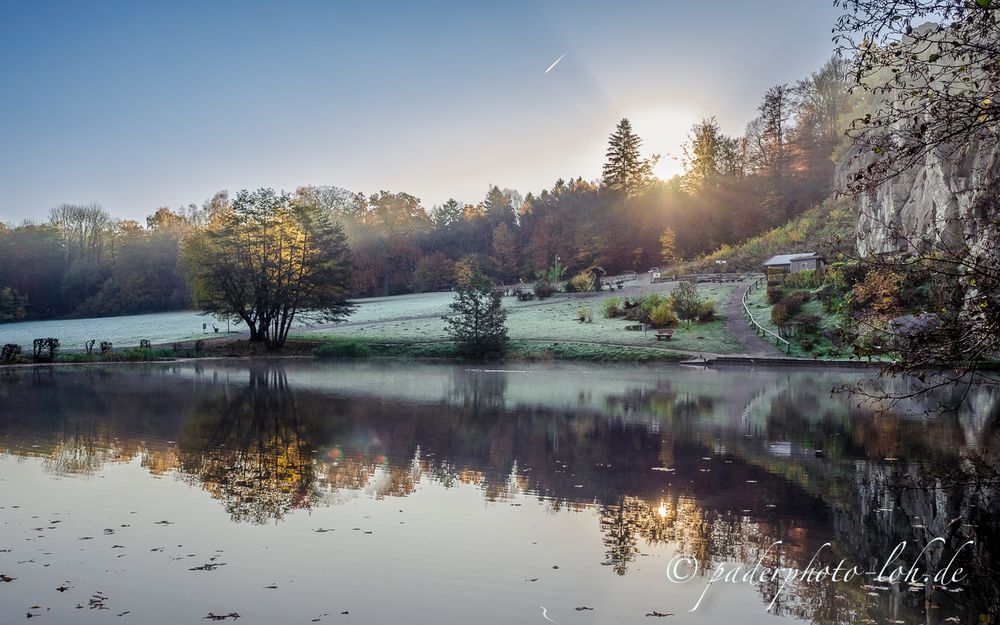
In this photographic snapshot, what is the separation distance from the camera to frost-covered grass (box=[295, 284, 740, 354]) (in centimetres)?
3853

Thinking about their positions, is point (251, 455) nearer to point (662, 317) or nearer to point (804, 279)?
point (662, 317)

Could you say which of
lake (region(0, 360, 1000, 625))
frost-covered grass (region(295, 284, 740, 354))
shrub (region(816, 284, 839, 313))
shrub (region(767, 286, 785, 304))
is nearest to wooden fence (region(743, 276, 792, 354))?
shrub (region(767, 286, 785, 304))

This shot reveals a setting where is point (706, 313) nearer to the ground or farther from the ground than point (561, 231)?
nearer to the ground

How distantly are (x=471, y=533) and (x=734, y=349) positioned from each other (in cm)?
3053

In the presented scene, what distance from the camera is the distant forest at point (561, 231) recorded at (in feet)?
251

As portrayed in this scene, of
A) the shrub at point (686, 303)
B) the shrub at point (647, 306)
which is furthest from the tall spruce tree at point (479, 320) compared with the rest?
the shrub at point (686, 303)

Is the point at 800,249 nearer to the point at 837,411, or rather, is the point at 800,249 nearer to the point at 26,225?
the point at 837,411

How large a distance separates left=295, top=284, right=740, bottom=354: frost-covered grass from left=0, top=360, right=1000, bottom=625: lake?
64.4 ft

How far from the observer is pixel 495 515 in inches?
361

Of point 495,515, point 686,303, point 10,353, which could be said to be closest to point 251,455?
point 495,515

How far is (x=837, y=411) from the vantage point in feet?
62.6

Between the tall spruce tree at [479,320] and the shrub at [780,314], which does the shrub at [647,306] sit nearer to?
the shrub at [780,314]

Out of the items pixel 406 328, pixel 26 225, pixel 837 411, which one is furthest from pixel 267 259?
pixel 26 225

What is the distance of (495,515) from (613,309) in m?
38.2
